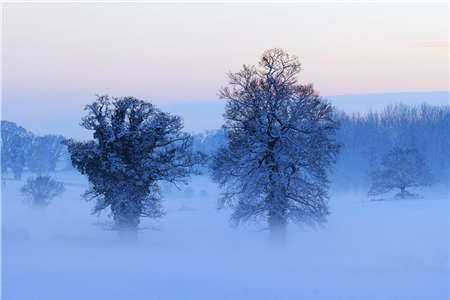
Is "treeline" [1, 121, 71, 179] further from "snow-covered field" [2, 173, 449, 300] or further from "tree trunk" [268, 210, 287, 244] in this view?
"tree trunk" [268, 210, 287, 244]

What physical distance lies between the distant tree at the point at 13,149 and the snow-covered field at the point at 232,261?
53.7 metres

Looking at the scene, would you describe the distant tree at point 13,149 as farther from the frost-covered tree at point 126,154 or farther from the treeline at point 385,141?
the frost-covered tree at point 126,154

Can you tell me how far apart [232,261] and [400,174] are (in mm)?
41856

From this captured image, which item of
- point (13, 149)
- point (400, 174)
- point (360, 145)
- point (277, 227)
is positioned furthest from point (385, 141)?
point (277, 227)

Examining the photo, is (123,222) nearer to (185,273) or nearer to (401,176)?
(185,273)

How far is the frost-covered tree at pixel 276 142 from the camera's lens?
3391 centimetres

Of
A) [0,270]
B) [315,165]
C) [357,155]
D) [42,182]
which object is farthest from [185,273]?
[357,155]

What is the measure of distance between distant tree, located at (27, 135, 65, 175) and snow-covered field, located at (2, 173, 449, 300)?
204ft

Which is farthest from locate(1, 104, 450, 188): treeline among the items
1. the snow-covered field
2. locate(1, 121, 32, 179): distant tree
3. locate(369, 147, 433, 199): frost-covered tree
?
the snow-covered field

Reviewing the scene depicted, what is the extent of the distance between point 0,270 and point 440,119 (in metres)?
106

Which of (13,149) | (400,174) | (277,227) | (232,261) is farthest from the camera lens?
(13,149)

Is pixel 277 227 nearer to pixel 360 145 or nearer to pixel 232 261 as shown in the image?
pixel 232 261

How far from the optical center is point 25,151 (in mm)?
112438

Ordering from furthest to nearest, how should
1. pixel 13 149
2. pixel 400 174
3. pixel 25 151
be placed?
1. pixel 25 151
2. pixel 13 149
3. pixel 400 174
